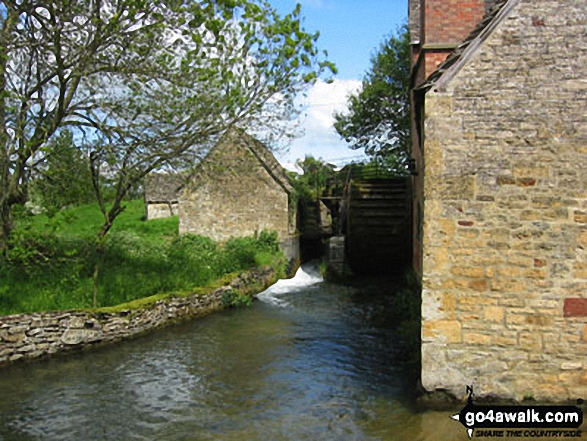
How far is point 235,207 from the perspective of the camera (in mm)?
22062

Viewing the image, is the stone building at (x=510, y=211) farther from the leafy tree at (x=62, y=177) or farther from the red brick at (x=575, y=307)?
the leafy tree at (x=62, y=177)

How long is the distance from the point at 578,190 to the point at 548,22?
1939mm

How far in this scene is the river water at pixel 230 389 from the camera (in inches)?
253

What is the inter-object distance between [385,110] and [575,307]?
23.8 metres

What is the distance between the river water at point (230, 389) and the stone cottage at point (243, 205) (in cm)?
974

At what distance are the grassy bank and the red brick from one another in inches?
322

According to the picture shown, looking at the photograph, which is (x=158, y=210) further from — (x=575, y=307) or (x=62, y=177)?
(x=575, y=307)

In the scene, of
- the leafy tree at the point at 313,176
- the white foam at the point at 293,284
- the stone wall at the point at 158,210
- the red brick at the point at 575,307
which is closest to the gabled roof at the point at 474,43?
the red brick at the point at 575,307

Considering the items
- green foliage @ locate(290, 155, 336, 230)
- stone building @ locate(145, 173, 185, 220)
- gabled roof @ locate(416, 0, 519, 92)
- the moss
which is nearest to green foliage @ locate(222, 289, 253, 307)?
the moss

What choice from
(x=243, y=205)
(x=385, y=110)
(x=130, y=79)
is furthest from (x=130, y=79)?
(x=385, y=110)

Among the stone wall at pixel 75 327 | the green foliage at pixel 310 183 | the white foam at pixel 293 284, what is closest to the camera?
the stone wall at pixel 75 327

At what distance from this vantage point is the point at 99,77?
10695 mm

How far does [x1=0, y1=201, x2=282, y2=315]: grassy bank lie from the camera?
10039mm

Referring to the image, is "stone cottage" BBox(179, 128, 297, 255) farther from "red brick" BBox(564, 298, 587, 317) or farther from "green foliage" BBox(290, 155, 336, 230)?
"red brick" BBox(564, 298, 587, 317)
